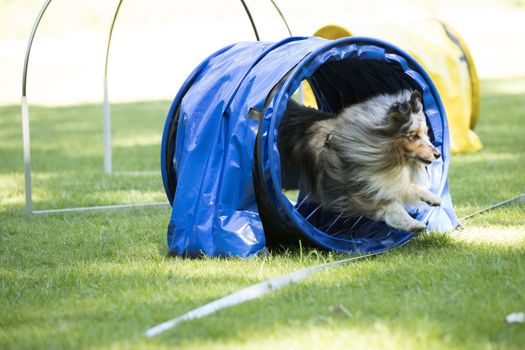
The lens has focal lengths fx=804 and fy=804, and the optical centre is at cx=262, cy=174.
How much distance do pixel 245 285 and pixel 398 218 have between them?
1.39 m

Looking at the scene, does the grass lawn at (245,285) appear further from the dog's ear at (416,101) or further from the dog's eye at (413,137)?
the dog's ear at (416,101)

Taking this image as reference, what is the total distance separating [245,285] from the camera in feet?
15.1

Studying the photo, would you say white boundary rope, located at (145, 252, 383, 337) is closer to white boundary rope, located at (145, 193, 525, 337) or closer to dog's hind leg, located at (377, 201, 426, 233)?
white boundary rope, located at (145, 193, 525, 337)

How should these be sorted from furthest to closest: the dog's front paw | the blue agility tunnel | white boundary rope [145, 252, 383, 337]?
the dog's front paw
the blue agility tunnel
white boundary rope [145, 252, 383, 337]

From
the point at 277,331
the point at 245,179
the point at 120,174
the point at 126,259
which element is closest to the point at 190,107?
the point at 245,179

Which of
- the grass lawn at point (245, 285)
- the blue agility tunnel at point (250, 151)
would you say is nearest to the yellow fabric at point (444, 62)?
the grass lawn at point (245, 285)

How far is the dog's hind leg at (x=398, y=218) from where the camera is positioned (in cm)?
544

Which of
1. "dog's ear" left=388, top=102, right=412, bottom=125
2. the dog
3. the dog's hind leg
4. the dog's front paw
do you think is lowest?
the dog's hind leg

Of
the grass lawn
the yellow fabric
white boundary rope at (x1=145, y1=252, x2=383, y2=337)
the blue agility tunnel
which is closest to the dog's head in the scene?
the blue agility tunnel

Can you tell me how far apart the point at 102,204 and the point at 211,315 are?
4.10 metres

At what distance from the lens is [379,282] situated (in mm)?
4551

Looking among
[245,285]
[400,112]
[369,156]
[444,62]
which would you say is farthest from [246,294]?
[444,62]

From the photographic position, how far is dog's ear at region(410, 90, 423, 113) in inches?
207

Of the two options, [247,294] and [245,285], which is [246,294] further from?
[245,285]
